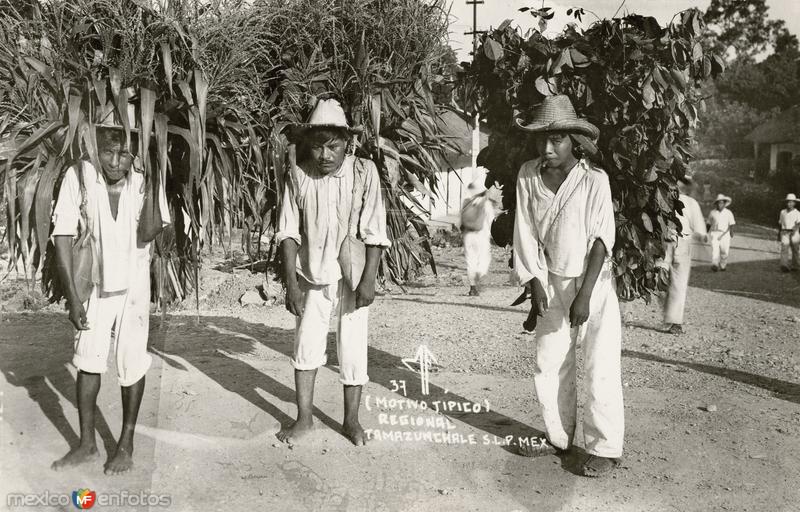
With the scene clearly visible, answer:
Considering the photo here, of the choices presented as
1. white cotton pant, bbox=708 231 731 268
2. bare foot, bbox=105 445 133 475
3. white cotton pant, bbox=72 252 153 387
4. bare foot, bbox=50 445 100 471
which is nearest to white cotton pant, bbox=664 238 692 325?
white cotton pant, bbox=708 231 731 268

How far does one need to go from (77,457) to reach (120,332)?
22.8 inches

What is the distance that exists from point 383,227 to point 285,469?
1.31 metres

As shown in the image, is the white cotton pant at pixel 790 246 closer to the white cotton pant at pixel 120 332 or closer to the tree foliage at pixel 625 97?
the tree foliage at pixel 625 97

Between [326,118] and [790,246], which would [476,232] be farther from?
[790,246]

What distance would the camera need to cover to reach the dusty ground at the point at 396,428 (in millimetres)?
3381

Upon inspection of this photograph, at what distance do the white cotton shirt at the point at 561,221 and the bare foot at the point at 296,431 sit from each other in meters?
1.37

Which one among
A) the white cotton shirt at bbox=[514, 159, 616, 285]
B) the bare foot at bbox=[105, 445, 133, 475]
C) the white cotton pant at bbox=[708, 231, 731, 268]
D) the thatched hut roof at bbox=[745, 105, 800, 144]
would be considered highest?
the thatched hut roof at bbox=[745, 105, 800, 144]

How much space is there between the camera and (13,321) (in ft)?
23.6

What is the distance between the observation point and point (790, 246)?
13211 mm

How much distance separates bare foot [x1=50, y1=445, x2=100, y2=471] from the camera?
335 cm

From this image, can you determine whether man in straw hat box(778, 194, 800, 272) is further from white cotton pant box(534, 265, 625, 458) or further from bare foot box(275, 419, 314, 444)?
bare foot box(275, 419, 314, 444)

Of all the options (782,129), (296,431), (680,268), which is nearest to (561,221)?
(296,431)

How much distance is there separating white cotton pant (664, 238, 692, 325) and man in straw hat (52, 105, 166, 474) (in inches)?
231

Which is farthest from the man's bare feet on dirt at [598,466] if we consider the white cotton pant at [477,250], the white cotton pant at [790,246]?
the white cotton pant at [790,246]
